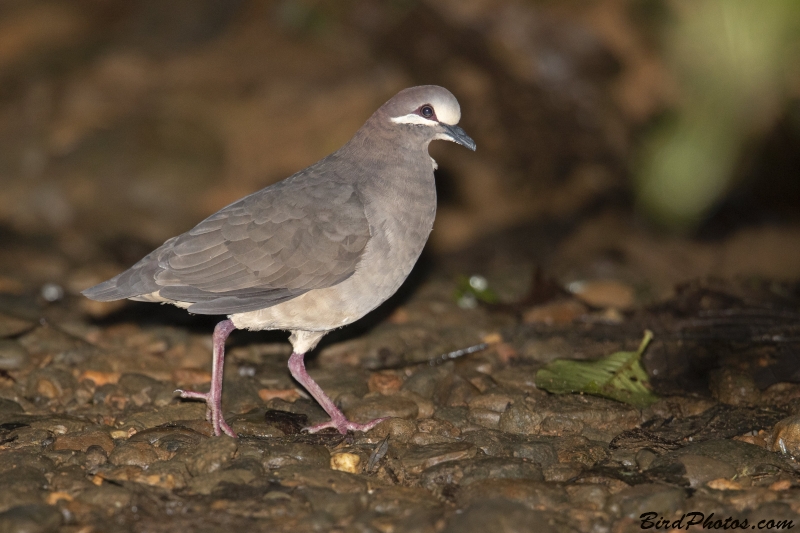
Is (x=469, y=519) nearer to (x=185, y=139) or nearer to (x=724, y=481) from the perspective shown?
(x=724, y=481)

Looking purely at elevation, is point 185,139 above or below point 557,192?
above

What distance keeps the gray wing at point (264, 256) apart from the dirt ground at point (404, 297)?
2.88 feet

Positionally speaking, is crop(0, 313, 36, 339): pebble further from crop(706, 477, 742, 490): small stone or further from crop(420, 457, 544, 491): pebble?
crop(706, 477, 742, 490): small stone

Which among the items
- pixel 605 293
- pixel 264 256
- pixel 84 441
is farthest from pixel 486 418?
pixel 605 293

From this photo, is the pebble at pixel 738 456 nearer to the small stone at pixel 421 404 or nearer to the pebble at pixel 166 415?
the small stone at pixel 421 404

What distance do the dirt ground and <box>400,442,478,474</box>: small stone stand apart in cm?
2

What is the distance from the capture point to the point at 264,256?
18.5 ft

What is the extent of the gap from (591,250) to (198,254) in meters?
4.96

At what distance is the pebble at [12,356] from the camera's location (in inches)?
255

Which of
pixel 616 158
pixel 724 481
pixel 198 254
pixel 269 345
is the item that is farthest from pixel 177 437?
pixel 616 158

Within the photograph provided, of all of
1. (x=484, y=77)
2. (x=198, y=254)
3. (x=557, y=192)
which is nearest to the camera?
(x=198, y=254)

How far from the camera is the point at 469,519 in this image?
426 centimetres

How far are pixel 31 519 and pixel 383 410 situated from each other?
2404mm

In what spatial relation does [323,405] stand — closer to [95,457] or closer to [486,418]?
[486,418]
